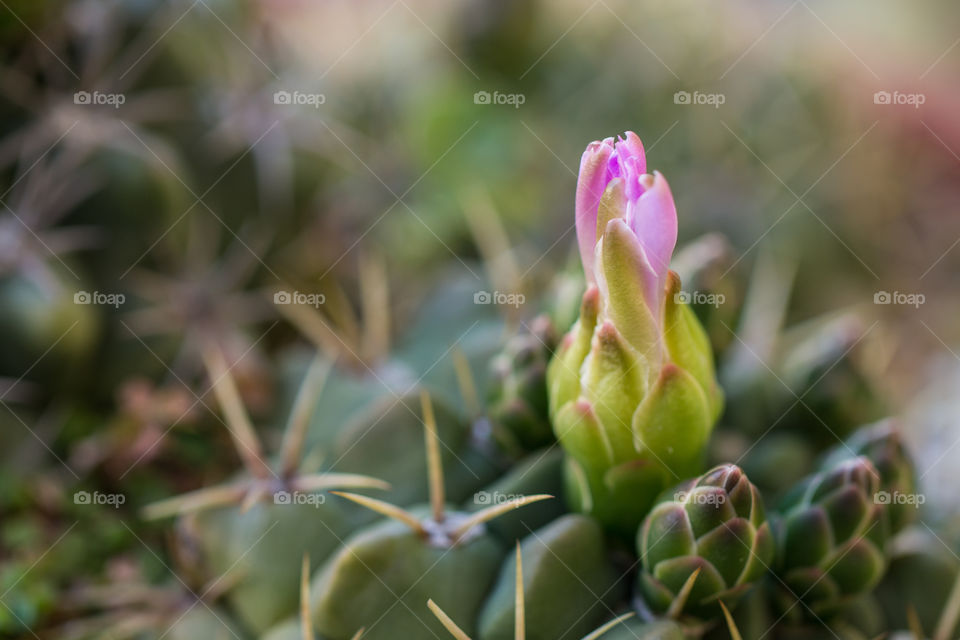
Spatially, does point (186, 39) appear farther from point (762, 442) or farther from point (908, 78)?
point (908, 78)

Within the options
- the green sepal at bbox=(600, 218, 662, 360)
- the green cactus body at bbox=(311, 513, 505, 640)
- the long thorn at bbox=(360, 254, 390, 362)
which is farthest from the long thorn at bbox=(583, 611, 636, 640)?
the long thorn at bbox=(360, 254, 390, 362)

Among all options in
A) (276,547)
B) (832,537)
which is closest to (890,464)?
(832,537)

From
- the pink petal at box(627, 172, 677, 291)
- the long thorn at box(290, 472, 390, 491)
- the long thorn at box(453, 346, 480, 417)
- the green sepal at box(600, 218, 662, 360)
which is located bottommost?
the long thorn at box(290, 472, 390, 491)

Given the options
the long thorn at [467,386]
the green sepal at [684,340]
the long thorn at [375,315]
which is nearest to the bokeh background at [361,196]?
the long thorn at [375,315]

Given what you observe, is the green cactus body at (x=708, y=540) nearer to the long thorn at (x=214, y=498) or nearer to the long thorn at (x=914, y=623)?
the long thorn at (x=914, y=623)

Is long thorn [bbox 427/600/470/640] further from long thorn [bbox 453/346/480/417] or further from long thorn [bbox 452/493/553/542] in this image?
long thorn [bbox 453/346/480/417]

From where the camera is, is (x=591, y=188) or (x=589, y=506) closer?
(x=591, y=188)

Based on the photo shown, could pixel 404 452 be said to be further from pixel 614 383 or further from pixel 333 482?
pixel 614 383
